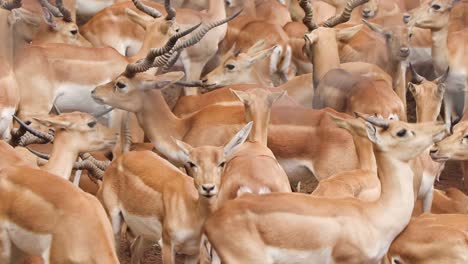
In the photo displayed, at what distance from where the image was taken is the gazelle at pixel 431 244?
27.1 ft

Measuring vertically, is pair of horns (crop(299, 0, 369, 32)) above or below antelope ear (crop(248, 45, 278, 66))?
above

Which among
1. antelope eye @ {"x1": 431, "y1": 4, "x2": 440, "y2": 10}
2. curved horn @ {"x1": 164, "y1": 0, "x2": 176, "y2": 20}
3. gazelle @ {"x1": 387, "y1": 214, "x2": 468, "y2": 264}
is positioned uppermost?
gazelle @ {"x1": 387, "y1": 214, "x2": 468, "y2": 264}

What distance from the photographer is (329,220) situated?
26.2ft

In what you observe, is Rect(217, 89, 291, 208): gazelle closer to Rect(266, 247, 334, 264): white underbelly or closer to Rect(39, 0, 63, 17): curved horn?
Rect(266, 247, 334, 264): white underbelly

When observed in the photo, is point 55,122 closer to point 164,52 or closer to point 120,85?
point 120,85

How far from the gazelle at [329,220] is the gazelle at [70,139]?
1.25 meters

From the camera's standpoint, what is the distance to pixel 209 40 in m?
12.4

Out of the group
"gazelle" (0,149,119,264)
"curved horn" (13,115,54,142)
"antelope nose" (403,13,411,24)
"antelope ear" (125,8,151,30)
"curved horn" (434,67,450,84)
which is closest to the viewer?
"gazelle" (0,149,119,264)

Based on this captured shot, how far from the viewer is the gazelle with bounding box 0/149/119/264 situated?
782 cm

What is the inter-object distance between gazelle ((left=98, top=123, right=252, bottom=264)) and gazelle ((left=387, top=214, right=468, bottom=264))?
112 centimetres

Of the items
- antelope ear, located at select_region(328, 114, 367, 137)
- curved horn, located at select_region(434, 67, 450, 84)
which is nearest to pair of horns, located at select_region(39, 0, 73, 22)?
curved horn, located at select_region(434, 67, 450, 84)

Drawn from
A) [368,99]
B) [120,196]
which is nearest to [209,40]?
[368,99]

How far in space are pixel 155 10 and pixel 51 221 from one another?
4.03 meters

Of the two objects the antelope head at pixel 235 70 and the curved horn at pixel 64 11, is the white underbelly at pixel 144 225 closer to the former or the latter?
the antelope head at pixel 235 70
